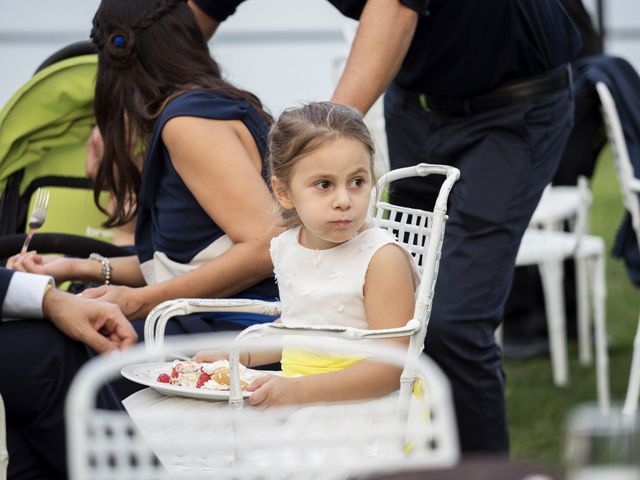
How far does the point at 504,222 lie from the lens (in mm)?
2695

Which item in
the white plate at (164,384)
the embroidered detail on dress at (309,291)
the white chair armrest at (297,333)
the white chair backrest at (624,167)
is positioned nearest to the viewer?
the white chair armrest at (297,333)

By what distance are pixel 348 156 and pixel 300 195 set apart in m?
0.11

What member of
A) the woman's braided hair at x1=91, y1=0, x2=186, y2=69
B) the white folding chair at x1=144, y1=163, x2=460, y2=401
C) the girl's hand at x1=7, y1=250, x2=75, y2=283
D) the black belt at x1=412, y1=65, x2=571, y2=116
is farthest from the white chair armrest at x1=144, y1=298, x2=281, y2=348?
the black belt at x1=412, y1=65, x2=571, y2=116

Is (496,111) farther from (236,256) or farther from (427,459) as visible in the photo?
(427,459)

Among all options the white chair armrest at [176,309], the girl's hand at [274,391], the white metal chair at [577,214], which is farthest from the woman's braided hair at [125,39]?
the white metal chair at [577,214]

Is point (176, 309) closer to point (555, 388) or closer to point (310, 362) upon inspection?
point (310, 362)

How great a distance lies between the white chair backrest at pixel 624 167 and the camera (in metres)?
3.48

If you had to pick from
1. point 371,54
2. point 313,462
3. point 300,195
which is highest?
point 371,54

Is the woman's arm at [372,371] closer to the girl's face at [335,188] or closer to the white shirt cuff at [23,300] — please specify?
the girl's face at [335,188]

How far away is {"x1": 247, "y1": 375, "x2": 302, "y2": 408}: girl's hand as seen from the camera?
5.88 feet

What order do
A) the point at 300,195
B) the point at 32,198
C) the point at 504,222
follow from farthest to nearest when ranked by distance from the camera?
the point at 32,198 → the point at 504,222 → the point at 300,195

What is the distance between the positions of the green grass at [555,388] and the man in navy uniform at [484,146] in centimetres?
48

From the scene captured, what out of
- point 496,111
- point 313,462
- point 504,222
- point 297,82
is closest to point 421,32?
point 496,111

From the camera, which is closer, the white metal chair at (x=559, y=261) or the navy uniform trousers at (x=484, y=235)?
the navy uniform trousers at (x=484, y=235)
